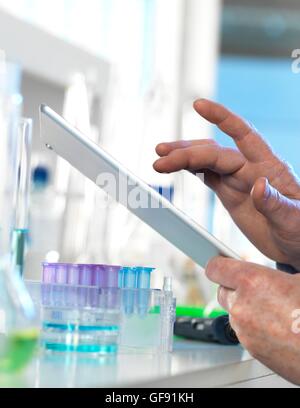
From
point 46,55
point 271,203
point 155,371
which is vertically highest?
point 46,55

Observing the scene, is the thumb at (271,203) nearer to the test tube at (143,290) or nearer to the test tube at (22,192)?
the test tube at (143,290)

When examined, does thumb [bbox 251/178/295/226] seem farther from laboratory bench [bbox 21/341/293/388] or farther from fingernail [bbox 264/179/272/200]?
laboratory bench [bbox 21/341/293/388]

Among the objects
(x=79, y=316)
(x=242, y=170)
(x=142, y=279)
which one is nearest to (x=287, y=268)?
(x=242, y=170)

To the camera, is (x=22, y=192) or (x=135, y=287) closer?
(x=135, y=287)

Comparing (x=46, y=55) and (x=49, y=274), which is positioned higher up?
(x=46, y=55)

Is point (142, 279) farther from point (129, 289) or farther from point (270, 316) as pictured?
point (270, 316)

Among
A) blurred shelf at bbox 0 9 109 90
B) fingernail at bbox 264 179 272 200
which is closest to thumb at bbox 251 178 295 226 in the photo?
fingernail at bbox 264 179 272 200

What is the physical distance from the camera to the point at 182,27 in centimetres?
280

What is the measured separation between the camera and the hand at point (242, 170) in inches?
34.5

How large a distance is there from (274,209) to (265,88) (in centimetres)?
821

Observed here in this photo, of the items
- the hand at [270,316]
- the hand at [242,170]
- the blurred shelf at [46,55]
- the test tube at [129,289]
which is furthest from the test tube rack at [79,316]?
the blurred shelf at [46,55]

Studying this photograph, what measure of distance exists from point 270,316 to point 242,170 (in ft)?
0.97

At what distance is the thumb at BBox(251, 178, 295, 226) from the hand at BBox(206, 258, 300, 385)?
82 millimetres

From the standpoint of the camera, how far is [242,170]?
36.3 inches
